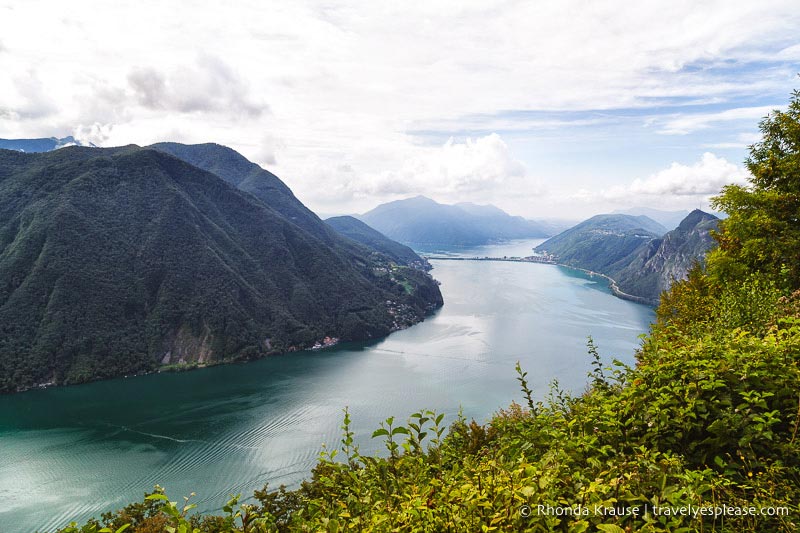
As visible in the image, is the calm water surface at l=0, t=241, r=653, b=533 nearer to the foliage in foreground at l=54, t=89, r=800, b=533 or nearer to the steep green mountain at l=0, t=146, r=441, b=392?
the steep green mountain at l=0, t=146, r=441, b=392

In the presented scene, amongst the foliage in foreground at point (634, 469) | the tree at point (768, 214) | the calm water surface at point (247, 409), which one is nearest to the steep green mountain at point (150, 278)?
the calm water surface at point (247, 409)

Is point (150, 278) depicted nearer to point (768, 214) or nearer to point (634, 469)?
point (768, 214)

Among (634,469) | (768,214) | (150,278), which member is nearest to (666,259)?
(150,278)

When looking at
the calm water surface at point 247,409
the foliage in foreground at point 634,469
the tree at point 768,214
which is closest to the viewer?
the foliage in foreground at point 634,469

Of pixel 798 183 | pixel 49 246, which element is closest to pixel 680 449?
pixel 798 183

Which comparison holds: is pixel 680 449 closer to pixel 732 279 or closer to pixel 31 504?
pixel 732 279

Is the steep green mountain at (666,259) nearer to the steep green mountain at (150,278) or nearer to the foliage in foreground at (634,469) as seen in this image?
the steep green mountain at (150,278)
